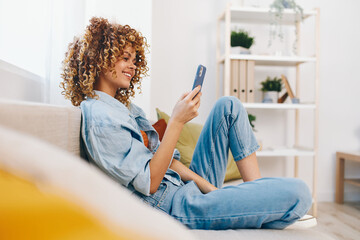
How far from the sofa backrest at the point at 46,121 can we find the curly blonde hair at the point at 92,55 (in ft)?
0.73

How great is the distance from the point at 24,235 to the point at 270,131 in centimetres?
307

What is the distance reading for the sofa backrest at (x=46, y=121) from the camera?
0.47 m

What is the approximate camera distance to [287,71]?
3.15 meters

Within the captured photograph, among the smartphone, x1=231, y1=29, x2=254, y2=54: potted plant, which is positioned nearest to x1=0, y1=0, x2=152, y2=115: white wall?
the smartphone

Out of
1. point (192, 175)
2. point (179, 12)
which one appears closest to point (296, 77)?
point (179, 12)

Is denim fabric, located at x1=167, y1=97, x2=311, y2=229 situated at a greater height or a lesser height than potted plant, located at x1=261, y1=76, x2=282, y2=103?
lesser

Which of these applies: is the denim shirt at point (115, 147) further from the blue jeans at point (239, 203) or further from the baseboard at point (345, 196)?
the baseboard at point (345, 196)

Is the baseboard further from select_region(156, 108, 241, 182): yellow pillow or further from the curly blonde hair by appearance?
the curly blonde hair

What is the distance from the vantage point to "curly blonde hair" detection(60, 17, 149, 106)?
1154mm

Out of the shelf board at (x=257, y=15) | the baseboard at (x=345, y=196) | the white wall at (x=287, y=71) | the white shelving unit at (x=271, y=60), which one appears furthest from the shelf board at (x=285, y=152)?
the shelf board at (x=257, y=15)

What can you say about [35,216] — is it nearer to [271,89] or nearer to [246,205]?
[246,205]

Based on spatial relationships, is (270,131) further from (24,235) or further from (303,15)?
(24,235)

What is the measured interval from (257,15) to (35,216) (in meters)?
2.86

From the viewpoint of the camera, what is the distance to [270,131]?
3133 millimetres
